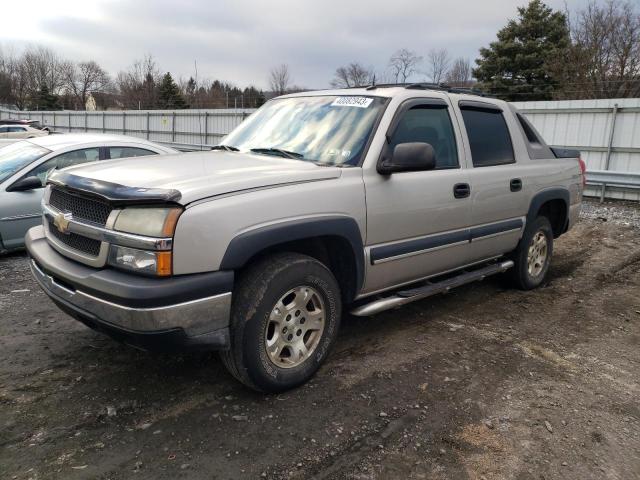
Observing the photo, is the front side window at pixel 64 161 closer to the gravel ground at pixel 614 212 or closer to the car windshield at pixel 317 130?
the car windshield at pixel 317 130

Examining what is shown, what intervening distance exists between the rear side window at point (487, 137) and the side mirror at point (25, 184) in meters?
4.91

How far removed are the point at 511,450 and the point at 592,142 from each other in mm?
11366

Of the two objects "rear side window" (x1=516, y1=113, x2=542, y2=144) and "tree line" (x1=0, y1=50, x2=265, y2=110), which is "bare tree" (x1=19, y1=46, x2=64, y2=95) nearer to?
"tree line" (x1=0, y1=50, x2=265, y2=110)

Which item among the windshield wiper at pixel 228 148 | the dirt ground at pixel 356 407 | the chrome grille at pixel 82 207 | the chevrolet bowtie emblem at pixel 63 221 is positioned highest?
the windshield wiper at pixel 228 148

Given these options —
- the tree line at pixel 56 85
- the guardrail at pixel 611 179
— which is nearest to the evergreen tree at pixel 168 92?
the tree line at pixel 56 85

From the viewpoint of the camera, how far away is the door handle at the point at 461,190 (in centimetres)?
409

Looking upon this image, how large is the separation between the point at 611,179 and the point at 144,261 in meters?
10.2

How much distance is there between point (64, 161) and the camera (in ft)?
21.2

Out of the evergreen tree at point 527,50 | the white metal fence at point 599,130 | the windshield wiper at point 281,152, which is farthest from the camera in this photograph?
the evergreen tree at point 527,50

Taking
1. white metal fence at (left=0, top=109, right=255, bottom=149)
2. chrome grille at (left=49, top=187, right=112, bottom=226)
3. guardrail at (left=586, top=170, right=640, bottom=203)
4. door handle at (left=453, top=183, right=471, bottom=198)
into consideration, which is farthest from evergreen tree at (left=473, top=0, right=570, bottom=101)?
chrome grille at (left=49, top=187, right=112, bottom=226)

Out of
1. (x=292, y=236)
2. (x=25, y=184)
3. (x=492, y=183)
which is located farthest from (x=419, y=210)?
(x=25, y=184)

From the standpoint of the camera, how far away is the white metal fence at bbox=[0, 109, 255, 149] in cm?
2036

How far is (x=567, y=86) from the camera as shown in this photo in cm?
2416

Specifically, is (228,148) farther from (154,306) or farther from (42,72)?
(42,72)
